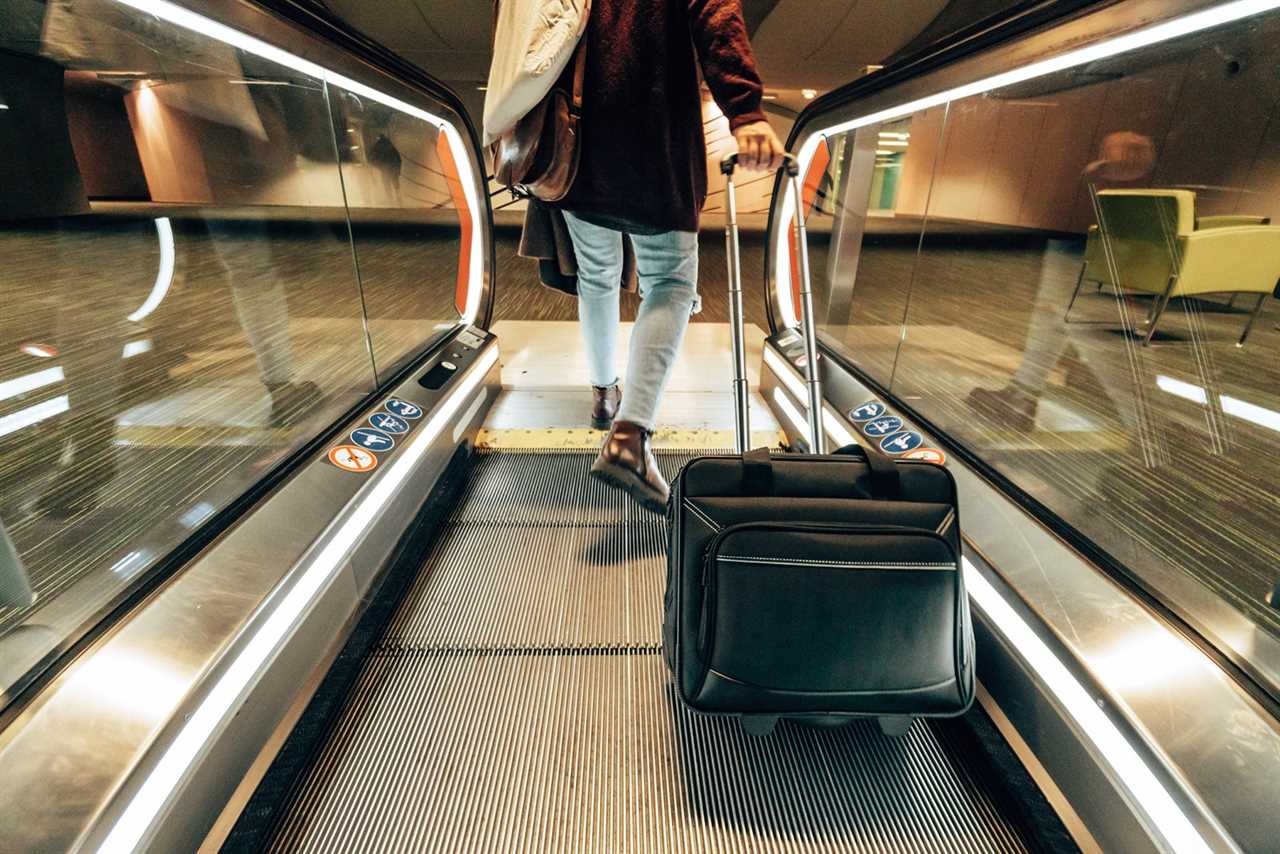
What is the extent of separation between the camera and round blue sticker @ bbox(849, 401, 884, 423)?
6.47ft

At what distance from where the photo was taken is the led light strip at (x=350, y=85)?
118cm

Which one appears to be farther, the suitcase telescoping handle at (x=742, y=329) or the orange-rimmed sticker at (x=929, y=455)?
the orange-rimmed sticker at (x=929, y=455)

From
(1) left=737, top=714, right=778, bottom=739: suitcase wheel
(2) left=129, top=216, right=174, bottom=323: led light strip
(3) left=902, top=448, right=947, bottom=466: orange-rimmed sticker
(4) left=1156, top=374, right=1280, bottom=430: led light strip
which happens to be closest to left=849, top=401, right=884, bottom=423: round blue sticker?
(3) left=902, top=448, right=947, bottom=466: orange-rimmed sticker

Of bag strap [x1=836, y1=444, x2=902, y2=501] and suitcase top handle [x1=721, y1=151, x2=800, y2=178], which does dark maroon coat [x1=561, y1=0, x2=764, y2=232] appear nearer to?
suitcase top handle [x1=721, y1=151, x2=800, y2=178]

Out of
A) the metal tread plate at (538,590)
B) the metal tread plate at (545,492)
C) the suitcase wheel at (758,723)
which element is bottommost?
the metal tread plate at (538,590)

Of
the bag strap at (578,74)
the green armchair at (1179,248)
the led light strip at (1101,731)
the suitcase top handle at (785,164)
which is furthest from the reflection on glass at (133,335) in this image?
the green armchair at (1179,248)

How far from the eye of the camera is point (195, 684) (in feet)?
2.82

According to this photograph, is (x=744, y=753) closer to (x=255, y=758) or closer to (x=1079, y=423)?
(x=255, y=758)

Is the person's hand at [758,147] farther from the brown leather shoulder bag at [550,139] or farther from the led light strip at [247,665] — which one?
the led light strip at [247,665]

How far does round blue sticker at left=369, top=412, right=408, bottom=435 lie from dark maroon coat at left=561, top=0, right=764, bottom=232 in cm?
84

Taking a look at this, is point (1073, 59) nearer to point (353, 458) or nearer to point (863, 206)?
point (863, 206)

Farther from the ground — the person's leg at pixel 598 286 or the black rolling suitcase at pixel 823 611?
the person's leg at pixel 598 286

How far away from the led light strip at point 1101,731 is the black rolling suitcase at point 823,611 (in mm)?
150

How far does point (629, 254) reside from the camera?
227 centimetres
